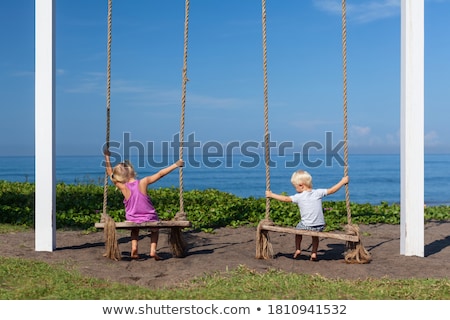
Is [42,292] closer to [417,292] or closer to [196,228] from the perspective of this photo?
[417,292]

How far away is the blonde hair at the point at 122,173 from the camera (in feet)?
19.7

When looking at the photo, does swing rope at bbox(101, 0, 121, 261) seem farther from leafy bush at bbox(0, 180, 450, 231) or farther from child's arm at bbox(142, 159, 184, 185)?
leafy bush at bbox(0, 180, 450, 231)

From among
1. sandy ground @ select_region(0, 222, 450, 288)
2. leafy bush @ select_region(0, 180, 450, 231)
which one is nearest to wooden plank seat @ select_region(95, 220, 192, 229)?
sandy ground @ select_region(0, 222, 450, 288)

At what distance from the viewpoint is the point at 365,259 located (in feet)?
19.4

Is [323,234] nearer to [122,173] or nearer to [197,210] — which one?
[122,173]

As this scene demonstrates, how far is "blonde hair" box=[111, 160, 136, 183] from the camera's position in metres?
6.01

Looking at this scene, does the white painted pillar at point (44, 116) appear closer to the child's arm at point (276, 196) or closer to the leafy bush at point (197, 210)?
the leafy bush at point (197, 210)

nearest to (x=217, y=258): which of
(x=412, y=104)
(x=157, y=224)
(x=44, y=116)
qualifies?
(x=157, y=224)

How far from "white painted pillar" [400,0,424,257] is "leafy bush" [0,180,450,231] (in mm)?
2619

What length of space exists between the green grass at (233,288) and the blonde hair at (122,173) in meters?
1.08

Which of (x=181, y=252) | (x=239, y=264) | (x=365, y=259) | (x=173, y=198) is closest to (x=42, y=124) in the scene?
(x=181, y=252)

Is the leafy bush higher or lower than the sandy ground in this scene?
higher

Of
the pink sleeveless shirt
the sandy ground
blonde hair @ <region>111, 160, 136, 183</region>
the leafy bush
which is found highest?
blonde hair @ <region>111, 160, 136, 183</region>

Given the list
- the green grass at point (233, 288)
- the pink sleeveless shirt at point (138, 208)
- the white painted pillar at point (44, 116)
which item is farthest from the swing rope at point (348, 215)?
the white painted pillar at point (44, 116)
